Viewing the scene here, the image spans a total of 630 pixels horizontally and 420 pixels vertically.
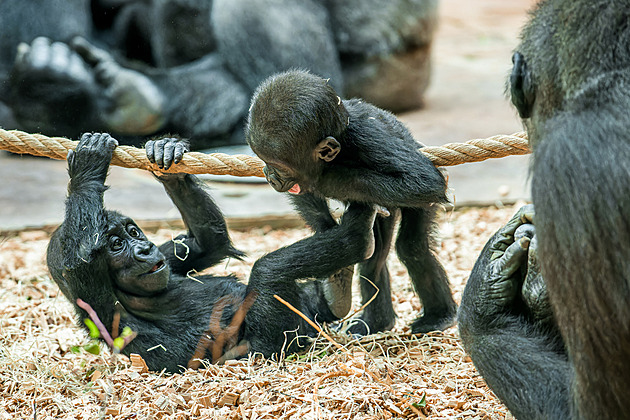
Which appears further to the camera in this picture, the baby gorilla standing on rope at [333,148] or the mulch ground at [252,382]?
the baby gorilla standing on rope at [333,148]

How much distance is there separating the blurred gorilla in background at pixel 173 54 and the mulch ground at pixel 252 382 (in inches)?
113

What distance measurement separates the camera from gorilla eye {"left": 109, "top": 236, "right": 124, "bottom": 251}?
2811 millimetres

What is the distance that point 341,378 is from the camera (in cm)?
260

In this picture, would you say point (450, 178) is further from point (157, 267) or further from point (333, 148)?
point (157, 267)

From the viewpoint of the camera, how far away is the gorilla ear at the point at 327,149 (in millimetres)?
2723

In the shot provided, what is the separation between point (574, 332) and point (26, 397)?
2045 millimetres

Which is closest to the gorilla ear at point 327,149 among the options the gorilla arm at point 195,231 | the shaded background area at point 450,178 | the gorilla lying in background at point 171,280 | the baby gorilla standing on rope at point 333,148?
the baby gorilla standing on rope at point 333,148

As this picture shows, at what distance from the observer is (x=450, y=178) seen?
5969 mm

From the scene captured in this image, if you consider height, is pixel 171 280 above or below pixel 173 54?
below

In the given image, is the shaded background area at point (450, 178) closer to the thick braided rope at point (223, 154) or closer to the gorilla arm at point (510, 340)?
the thick braided rope at point (223, 154)

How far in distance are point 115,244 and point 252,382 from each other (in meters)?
0.79

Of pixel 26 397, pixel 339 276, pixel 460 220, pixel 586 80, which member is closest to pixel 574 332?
pixel 586 80

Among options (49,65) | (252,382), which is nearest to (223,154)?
(252,382)

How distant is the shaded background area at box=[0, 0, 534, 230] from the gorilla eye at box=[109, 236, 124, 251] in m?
1.73
